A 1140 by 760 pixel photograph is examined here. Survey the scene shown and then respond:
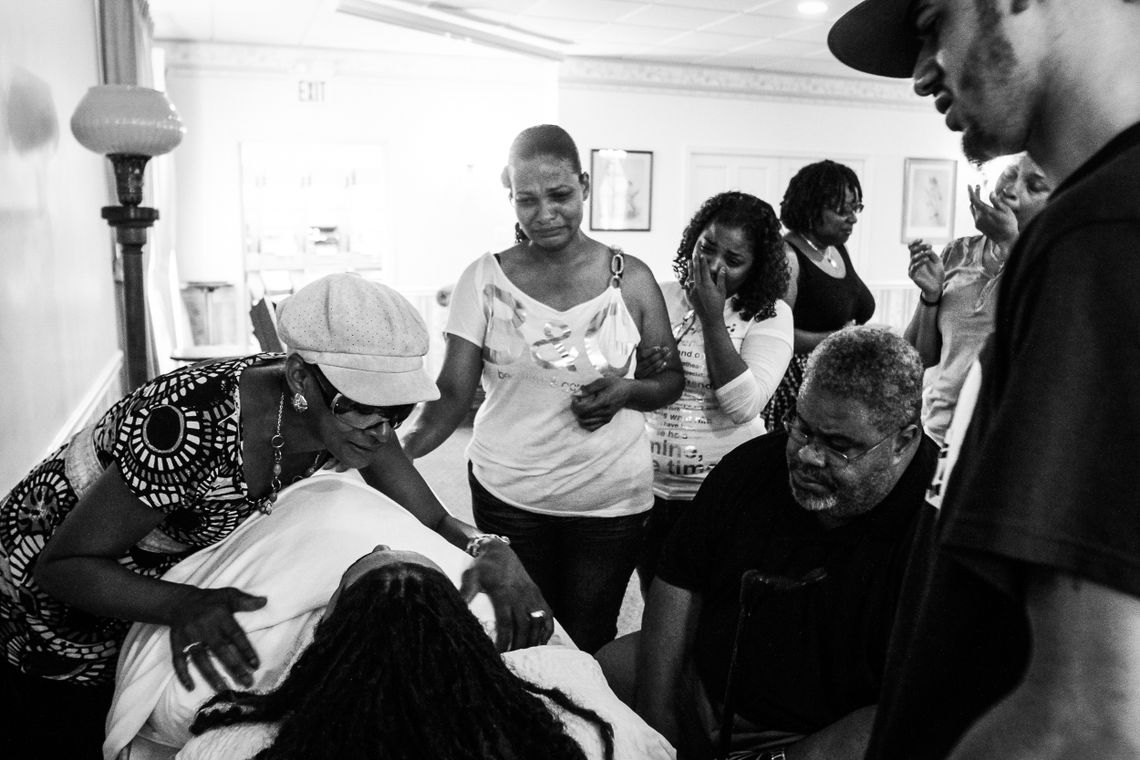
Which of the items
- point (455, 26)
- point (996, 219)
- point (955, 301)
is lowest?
point (955, 301)

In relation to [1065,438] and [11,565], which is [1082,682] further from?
[11,565]

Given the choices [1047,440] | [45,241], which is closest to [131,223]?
[45,241]

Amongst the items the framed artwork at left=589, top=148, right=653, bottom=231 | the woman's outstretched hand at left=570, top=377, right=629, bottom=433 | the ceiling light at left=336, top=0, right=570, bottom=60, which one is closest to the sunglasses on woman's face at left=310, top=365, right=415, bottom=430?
the woman's outstretched hand at left=570, top=377, right=629, bottom=433

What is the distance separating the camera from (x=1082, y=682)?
492 millimetres

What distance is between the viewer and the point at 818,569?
1.38 metres

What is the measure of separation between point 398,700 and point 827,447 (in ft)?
2.67

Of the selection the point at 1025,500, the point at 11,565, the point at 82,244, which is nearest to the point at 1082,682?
the point at 1025,500

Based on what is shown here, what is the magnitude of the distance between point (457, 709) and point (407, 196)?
24.2 feet

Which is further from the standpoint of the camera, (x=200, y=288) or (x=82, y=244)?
(x=200, y=288)

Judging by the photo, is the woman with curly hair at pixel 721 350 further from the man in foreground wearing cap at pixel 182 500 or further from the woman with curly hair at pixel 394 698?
the woman with curly hair at pixel 394 698

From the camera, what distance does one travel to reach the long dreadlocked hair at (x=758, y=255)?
7.41ft

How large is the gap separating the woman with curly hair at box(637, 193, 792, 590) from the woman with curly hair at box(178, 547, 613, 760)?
3.53ft

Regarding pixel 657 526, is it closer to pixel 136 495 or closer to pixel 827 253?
pixel 136 495

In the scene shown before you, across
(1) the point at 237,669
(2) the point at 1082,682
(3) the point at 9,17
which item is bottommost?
(1) the point at 237,669
